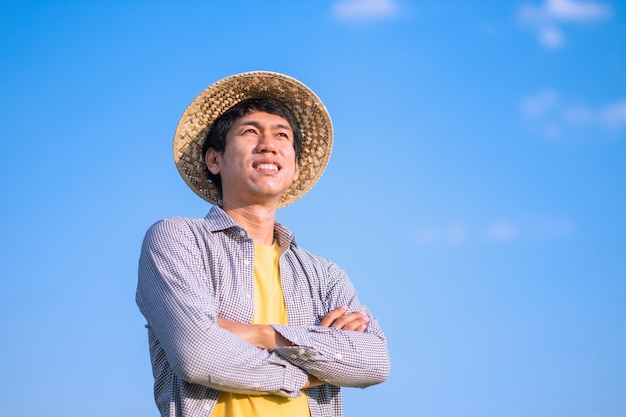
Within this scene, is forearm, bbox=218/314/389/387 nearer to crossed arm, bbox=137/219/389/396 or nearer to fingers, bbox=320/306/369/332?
crossed arm, bbox=137/219/389/396

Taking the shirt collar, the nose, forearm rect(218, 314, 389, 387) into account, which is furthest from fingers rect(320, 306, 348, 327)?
the nose

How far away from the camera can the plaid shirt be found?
12.3ft

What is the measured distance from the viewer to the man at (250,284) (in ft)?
12.5

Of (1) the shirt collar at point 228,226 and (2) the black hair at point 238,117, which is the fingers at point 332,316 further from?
(2) the black hair at point 238,117

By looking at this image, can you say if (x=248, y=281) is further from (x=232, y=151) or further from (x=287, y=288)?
(x=232, y=151)

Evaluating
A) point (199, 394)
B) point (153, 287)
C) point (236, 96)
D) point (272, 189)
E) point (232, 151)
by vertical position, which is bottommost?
point (199, 394)

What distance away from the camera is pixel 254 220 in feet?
15.8

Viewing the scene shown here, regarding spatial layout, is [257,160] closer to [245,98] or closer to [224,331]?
[245,98]

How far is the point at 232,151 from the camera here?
4902mm

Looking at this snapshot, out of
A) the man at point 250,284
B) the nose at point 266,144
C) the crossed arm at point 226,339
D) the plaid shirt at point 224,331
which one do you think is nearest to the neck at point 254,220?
the man at point 250,284

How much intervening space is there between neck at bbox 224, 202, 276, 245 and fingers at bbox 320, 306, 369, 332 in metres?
0.73

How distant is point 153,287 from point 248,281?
0.58 m

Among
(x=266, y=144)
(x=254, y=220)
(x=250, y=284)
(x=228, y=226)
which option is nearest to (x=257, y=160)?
(x=266, y=144)

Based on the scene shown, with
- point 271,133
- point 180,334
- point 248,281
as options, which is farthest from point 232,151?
point 180,334
